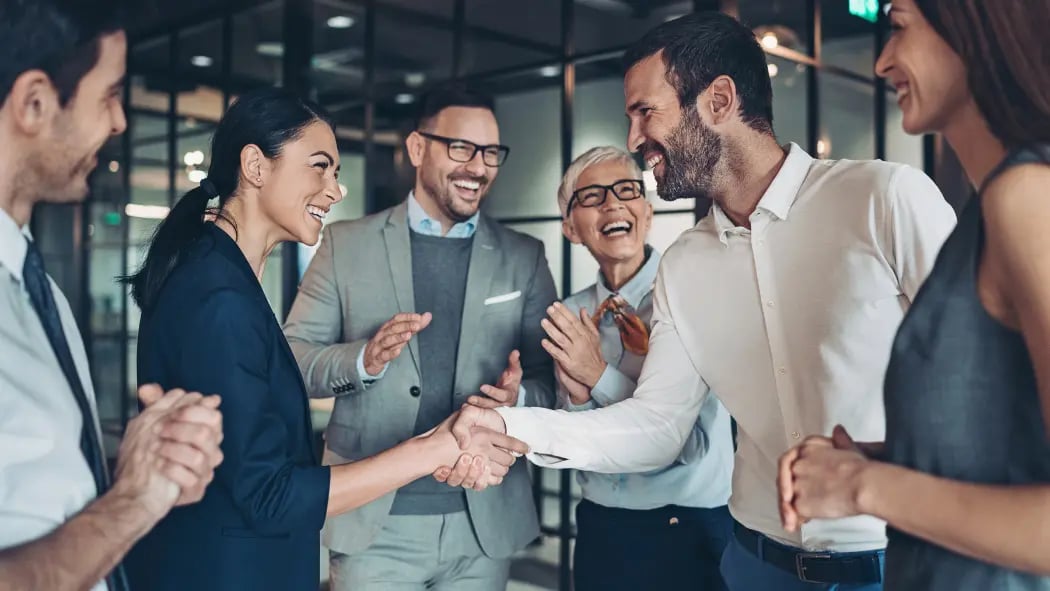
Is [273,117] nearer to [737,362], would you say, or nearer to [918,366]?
[737,362]

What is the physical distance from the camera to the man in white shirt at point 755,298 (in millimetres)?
1548

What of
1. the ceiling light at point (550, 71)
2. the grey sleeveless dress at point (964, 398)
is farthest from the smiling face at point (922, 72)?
the ceiling light at point (550, 71)

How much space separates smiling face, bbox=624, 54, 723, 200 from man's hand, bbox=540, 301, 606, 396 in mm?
463

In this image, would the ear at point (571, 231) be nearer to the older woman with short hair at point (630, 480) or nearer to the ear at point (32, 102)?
the older woman with short hair at point (630, 480)

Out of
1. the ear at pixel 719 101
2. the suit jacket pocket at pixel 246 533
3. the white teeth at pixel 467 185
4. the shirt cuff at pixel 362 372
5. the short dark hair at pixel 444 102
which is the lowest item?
the suit jacket pocket at pixel 246 533

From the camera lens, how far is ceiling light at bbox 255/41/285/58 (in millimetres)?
6519

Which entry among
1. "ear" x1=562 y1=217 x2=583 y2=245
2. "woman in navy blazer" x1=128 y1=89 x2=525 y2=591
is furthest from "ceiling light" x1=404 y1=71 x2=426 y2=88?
"woman in navy blazer" x1=128 y1=89 x2=525 y2=591

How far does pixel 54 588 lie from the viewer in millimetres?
908

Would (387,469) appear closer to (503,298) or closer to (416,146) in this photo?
(503,298)

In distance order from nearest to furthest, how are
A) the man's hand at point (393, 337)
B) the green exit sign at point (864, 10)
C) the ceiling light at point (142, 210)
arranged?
the man's hand at point (393, 337), the green exit sign at point (864, 10), the ceiling light at point (142, 210)

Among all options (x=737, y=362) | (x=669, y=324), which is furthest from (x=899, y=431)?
(x=669, y=324)

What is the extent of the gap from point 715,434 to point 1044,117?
1.54 m

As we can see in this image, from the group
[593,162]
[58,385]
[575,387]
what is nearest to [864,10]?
[593,162]

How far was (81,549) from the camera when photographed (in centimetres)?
94
